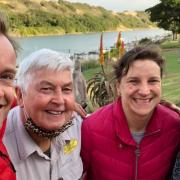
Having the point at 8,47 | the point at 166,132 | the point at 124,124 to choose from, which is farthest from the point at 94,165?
the point at 8,47

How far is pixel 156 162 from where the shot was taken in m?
2.53

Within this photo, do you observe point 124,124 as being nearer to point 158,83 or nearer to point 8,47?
point 158,83

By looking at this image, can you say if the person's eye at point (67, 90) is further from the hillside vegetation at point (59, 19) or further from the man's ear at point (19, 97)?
the hillside vegetation at point (59, 19)

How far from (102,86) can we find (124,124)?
482cm

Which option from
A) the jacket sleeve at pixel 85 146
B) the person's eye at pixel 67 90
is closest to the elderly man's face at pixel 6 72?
the person's eye at pixel 67 90

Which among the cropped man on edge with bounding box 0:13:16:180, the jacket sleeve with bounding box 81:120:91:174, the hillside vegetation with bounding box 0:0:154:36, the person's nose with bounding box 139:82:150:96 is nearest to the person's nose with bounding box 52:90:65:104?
the cropped man on edge with bounding box 0:13:16:180

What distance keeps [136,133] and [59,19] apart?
80.6 m

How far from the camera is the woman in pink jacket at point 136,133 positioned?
8.21 feet

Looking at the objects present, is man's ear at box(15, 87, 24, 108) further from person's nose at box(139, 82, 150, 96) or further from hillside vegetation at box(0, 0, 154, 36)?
hillside vegetation at box(0, 0, 154, 36)

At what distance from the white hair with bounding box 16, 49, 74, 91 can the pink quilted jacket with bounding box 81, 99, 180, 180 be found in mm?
715

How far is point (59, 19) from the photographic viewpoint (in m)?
81.6

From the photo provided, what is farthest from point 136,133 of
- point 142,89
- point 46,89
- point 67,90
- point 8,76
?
point 8,76

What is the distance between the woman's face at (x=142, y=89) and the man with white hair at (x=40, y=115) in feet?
2.13

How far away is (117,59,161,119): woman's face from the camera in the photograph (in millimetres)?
2527
